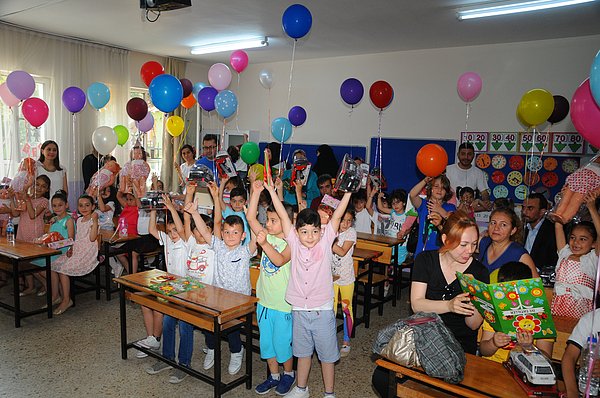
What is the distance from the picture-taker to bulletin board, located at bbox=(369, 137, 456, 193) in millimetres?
7457

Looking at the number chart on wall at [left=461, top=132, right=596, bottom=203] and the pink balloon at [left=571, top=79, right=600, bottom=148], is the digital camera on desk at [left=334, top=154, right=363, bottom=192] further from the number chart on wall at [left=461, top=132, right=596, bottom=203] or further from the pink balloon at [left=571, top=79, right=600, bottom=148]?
the number chart on wall at [left=461, top=132, right=596, bottom=203]

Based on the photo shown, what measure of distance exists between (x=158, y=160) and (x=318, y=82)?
3.46 metres

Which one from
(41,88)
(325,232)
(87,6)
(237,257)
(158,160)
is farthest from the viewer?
(158,160)

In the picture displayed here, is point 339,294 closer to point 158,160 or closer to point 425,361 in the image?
point 425,361

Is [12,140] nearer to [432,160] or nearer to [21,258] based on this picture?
[21,258]

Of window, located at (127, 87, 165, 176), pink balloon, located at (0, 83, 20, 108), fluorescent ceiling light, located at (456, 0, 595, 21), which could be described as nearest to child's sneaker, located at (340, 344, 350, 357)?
fluorescent ceiling light, located at (456, 0, 595, 21)

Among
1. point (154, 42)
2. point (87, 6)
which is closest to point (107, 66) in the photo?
point (154, 42)

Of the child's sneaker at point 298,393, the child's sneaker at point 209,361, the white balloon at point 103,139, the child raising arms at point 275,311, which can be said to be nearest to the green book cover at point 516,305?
the child raising arms at point 275,311

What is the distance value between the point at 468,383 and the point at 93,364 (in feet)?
9.24

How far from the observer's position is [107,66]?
26.3 ft

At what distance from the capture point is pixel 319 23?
5.83m

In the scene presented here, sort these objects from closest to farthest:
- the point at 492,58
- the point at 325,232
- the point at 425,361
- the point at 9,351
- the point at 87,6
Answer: the point at 425,361 < the point at 325,232 < the point at 9,351 < the point at 87,6 < the point at 492,58

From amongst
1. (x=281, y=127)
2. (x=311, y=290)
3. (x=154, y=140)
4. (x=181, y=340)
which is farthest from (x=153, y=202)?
(x=154, y=140)

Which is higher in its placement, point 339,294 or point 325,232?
point 325,232
